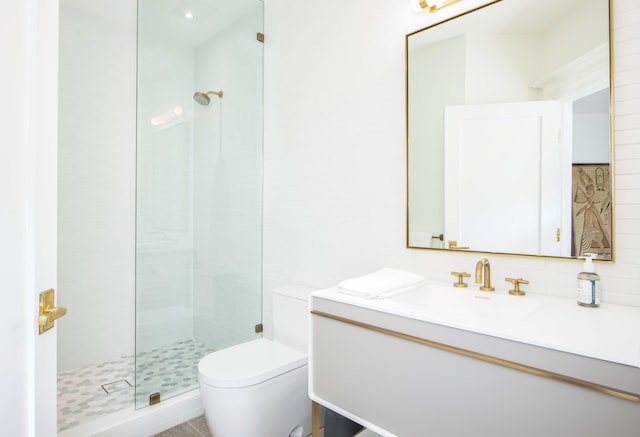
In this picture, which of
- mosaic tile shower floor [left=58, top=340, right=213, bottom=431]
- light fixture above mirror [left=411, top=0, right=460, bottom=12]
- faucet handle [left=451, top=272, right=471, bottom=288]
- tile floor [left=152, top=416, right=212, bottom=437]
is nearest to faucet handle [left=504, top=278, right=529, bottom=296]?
faucet handle [left=451, top=272, right=471, bottom=288]

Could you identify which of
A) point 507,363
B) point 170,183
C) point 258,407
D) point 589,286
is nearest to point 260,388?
point 258,407

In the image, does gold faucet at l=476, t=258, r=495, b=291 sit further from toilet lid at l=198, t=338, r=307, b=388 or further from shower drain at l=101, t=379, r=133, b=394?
shower drain at l=101, t=379, r=133, b=394

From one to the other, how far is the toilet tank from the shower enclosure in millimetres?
437

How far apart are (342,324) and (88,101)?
2.40 meters

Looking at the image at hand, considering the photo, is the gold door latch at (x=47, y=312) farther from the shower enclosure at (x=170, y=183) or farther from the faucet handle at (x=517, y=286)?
the faucet handle at (x=517, y=286)

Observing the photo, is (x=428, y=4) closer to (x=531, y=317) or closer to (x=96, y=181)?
(x=531, y=317)

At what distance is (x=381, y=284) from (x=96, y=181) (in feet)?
7.26

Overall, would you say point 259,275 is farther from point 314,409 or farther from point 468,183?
point 468,183

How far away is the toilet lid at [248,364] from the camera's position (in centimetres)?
151

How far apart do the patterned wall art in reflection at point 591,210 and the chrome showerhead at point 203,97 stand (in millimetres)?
2107

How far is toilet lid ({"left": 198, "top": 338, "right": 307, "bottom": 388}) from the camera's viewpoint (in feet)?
4.96

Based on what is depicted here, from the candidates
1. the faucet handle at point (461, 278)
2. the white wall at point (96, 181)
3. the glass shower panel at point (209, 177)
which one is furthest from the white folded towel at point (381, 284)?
the white wall at point (96, 181)

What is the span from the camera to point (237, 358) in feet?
5.65

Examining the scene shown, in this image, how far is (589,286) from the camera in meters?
1.15
